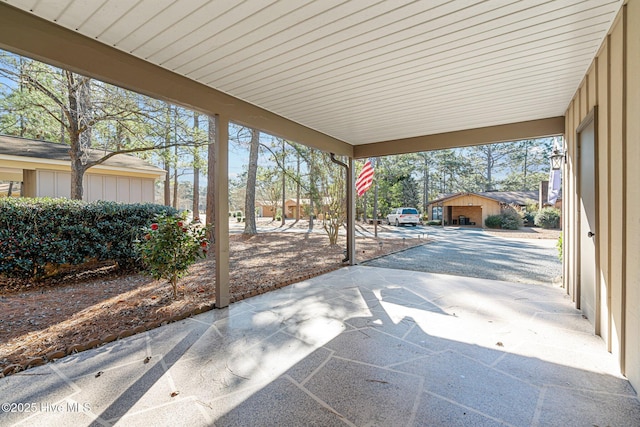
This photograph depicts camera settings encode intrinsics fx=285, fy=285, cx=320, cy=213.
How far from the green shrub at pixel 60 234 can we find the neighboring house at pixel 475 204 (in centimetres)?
2073

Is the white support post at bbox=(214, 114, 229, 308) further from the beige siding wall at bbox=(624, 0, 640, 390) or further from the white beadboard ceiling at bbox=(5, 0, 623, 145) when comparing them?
the beige siding wall at bbox=(624, 0, 640, 390)

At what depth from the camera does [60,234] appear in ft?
14.8

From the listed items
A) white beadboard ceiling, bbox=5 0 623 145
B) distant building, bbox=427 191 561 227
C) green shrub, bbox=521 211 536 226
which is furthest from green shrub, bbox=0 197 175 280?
green shrub, bbox=521 211 536 226

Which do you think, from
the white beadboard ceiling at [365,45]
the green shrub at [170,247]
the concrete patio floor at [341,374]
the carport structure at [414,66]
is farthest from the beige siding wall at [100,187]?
the concrete patio floor at [341,374]

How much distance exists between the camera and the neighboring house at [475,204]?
794 inches

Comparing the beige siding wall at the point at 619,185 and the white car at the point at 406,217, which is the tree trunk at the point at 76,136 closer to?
the beige siding wall at the point at 619,185

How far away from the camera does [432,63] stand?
290 centimetres

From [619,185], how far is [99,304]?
5607mm

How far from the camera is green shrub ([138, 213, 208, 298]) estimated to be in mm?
3715

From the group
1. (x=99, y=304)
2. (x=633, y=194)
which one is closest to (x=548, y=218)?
(x=633, y=194)

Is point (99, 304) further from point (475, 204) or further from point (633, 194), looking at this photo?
point (475, 204)

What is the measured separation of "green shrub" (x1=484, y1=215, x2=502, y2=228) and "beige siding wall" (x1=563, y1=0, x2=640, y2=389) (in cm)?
1764

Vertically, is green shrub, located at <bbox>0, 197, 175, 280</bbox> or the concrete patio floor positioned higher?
green shrub, located at <bbox>0, 197, 175, 280</bbox>

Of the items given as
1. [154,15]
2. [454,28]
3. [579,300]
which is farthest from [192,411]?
[579,300]
